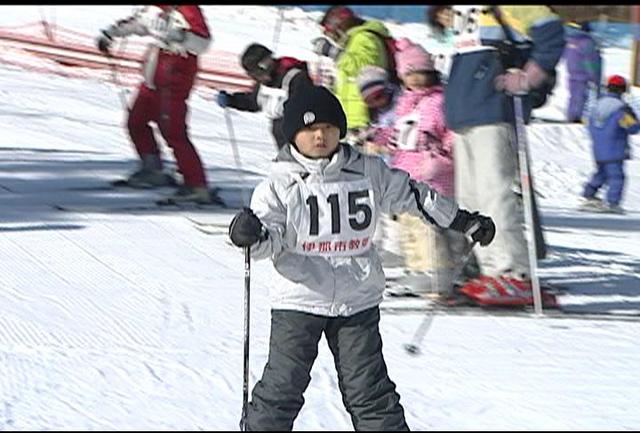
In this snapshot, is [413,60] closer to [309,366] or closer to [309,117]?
[309,117]

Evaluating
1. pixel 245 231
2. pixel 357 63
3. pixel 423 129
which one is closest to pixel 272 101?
pixel 357 63

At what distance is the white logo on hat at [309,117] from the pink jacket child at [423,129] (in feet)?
9.14

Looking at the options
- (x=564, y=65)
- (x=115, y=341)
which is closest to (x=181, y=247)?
(x=115, y=341)

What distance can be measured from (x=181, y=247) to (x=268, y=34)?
1300cm

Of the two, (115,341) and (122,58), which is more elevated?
(115,341)

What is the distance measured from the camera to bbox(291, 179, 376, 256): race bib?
4391 millimetres

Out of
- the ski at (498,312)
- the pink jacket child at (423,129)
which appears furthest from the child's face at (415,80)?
the ski at (498,312)

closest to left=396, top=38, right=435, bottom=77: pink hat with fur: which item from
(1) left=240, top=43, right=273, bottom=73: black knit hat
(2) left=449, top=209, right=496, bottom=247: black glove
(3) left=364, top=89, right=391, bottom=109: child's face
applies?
(3) left=364, top=89, right=391, bottom=109: child's face

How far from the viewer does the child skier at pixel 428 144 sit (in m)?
7.19

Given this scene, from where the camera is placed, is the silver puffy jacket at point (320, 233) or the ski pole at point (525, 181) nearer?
the silver puffy jacket at point (320, 233)

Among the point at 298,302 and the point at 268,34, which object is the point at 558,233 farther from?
the point at 268,34

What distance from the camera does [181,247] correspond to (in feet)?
27.2

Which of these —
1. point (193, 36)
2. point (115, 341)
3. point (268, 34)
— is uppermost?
point (193, 36)

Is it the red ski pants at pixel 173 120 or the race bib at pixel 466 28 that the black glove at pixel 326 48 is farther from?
the race bib at pixel 466 28
